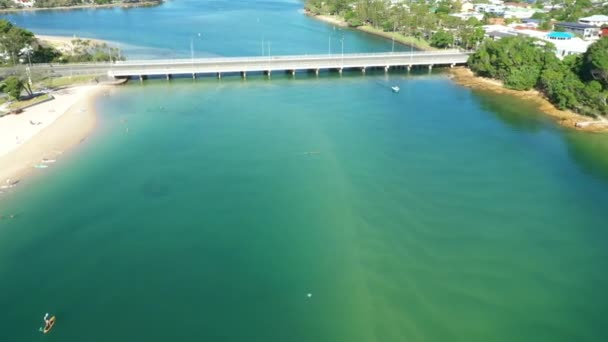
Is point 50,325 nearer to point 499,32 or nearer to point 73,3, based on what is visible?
point 499,32

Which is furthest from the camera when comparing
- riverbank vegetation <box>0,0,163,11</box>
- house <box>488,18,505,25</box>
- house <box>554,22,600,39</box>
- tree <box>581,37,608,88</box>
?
riverbank vegetation <box>0,0,163,11</box>

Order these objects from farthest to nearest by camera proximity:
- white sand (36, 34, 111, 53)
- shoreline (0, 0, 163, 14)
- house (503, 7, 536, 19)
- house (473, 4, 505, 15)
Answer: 1. shoreline (0, 0, 163, 14)
2. house (473, 4, 505, 15)
3. house (503, 7, 536, 19)
4. white sand (36, 34, 111, 53)

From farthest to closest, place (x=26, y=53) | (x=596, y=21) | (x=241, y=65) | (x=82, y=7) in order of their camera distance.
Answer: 1. (x=82, y=7)
2. (x=596, y=21)
3. (x=26, y=53)
4. (x=241, y=65)

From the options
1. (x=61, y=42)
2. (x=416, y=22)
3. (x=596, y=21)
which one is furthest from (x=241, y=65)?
(x=596, y=21)

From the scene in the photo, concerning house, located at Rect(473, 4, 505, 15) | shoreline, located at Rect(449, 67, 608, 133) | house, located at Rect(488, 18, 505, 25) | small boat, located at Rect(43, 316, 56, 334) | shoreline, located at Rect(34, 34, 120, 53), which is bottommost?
small boat, located at Rect(43, 316, 56, 334)

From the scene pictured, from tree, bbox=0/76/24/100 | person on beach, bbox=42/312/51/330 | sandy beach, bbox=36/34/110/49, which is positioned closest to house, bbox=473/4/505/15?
sandy beach, bbox=36/34/110/49

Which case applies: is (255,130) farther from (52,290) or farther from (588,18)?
(588,18)

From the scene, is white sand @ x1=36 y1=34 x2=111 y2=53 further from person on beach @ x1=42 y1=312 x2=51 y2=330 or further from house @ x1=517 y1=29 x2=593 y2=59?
house @ x1=517 y1=29 x2=593 y2=59
